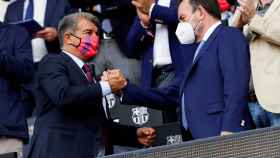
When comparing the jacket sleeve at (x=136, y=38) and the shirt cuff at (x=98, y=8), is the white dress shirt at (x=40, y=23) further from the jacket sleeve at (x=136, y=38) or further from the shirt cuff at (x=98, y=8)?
the jacket sleeve at (x=136, y=38)

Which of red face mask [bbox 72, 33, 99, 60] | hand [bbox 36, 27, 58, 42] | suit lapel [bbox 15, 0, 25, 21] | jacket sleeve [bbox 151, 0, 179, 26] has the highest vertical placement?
jacket sleeve [bbox 151, 0, 179, 26]

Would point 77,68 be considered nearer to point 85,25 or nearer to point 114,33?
point 85,25

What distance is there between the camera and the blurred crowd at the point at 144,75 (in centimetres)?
630

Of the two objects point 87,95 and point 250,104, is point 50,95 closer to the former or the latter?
point 87,95

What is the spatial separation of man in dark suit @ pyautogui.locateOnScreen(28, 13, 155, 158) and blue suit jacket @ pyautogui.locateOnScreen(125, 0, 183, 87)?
0.69m

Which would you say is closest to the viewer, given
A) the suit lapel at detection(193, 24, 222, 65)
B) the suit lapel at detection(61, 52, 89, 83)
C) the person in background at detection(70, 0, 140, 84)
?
the suit lapel at detection(193, 24, 222, 65)

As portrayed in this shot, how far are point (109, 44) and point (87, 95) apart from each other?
1.72 metres

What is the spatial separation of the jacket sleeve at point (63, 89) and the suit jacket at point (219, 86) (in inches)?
23.8

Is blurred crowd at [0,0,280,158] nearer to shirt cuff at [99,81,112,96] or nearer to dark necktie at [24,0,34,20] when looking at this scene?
shirt cuff at [99,81,112,96]

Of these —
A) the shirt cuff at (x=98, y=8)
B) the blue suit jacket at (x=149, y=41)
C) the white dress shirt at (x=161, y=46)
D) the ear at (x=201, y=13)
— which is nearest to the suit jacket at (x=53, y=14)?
the shirt cuff at (x=98, y=8)

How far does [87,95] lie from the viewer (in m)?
6.66

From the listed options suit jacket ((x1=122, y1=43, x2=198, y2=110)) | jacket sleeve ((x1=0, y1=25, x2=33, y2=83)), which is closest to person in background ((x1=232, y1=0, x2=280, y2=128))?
suit jacket ((x1=122, y1=43, x2=198, y2=110))

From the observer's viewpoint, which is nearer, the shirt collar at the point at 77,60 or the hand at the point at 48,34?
the shirt collar at the point at 77,60

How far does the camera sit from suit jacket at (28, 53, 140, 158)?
6684mm
